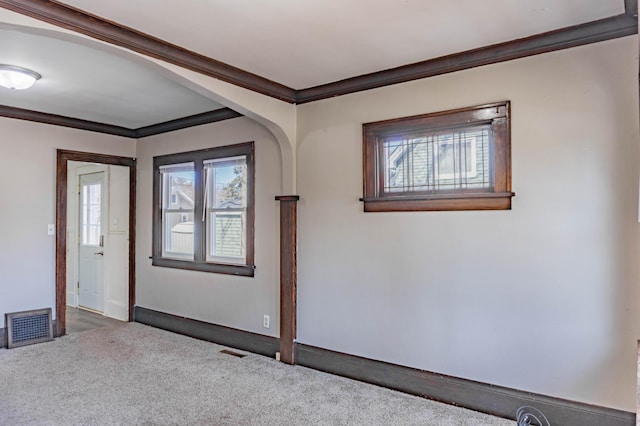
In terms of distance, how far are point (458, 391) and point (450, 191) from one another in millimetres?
1379

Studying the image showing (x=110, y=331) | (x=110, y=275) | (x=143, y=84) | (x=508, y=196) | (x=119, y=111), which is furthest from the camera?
(x=110, y=275)

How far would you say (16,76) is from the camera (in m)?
3.16

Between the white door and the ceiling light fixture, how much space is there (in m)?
2.67

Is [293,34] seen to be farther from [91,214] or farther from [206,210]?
[91,214]

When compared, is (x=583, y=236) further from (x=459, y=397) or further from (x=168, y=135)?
(x=168, y=135)

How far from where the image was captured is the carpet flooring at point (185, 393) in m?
2.68

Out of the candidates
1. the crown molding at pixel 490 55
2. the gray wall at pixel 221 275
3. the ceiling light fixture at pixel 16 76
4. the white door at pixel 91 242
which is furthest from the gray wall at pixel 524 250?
the white door at pixel 91 242

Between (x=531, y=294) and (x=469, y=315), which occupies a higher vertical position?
(x=531, y=294)

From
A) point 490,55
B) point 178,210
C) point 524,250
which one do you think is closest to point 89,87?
point 178,210

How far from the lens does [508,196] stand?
2.70m

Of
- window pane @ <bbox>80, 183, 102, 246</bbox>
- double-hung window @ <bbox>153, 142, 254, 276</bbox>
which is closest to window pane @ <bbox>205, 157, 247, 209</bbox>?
double-hung window @ <bbox>153, 142, 254, 276</bbox>

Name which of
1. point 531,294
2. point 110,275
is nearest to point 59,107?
point 110,275

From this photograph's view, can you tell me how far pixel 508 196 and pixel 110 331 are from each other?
14.4ft

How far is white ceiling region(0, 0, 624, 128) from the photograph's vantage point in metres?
2.20
